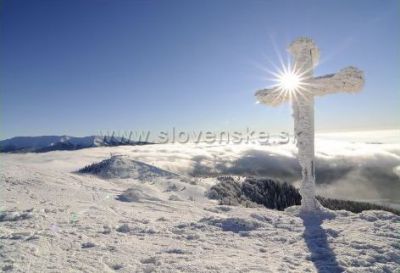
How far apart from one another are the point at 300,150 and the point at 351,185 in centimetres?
9657

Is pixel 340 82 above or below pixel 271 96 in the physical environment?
above

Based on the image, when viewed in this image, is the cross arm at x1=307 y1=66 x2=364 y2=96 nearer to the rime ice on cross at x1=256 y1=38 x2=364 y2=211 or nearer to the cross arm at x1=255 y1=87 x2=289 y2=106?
the rime ice on cross at x1=256 y1=38 x2=364 y2=211

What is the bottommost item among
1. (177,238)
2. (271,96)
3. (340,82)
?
(177,238)

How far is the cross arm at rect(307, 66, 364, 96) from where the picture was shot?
30.4 feet

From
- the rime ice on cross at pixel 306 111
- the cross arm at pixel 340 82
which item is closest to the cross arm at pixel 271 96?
the rime ice on cross at pixel 306 111

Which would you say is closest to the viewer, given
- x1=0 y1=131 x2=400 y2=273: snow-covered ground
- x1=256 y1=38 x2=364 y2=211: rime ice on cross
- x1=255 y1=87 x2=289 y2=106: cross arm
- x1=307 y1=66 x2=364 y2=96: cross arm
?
x1=0 y1=131 x2=400 y2=273: snow-covered ground

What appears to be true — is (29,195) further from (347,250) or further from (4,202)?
(347,250)

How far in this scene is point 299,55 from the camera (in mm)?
10344

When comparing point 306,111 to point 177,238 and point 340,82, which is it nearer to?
point 340,82

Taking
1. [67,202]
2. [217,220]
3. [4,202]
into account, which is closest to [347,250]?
[217,220]

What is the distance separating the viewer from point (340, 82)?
945cm

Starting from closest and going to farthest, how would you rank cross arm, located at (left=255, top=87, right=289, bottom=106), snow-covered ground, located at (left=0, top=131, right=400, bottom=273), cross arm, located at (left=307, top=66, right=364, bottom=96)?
snow-covered ground, located at (left=0, top=131, right=400, bottom=273)
cross arm, located at (left=307, top=66, right=364, bottom=96)
cross arm, located at (left=255, top=87, right=289, bottom=106)

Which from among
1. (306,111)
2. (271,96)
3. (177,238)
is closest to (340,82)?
(306,111)

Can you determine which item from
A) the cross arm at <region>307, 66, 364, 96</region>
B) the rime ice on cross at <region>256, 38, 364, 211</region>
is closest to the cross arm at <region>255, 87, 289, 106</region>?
the rime ice on cross at <region>256, 38, 364, 211</region>
